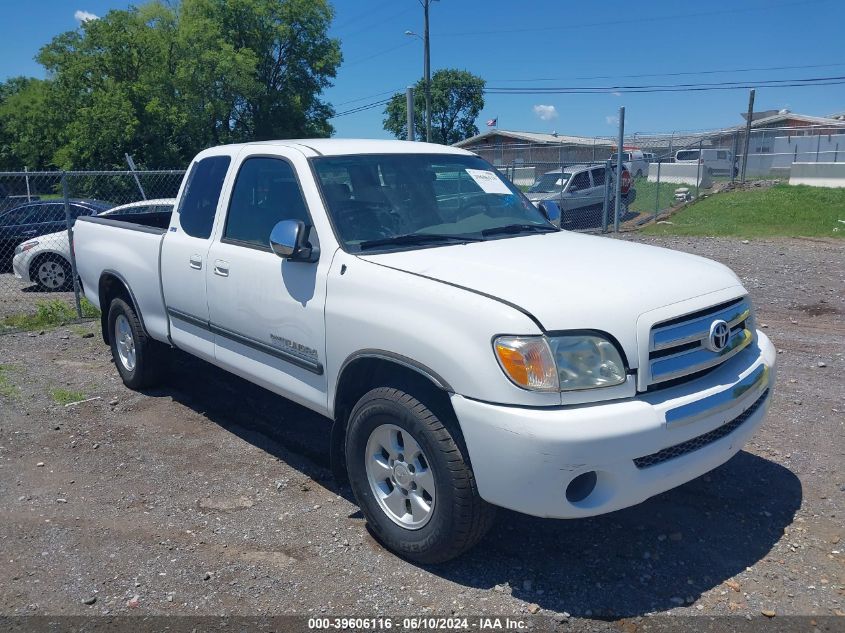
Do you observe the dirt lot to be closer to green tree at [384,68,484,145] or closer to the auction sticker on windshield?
the auction sticker on windshield

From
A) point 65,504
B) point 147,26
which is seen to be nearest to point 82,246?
point 65,504

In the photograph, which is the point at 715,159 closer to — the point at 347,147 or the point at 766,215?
the point at 766,215

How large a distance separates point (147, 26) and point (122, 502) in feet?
136

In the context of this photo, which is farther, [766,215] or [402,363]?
[766,215]

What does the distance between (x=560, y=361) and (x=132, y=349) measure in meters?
4.48

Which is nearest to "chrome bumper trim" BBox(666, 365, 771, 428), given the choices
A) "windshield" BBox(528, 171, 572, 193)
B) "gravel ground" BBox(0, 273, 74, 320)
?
"gravel ground" BBox(0, 273, 74, 320)

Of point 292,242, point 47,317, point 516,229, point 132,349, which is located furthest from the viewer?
point 47,317

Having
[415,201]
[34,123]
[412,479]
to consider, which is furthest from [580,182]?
[34,123]

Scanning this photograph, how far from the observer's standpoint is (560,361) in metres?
3.16

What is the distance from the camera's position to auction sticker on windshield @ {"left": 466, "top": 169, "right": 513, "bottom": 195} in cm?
501

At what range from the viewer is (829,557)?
3.68m

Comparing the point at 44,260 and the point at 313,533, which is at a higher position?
the point at 44,260

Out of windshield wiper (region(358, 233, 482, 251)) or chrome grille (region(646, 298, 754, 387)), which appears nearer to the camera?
chrome grille (region(646, 298, 754, 387))

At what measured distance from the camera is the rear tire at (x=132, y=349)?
6.20m
